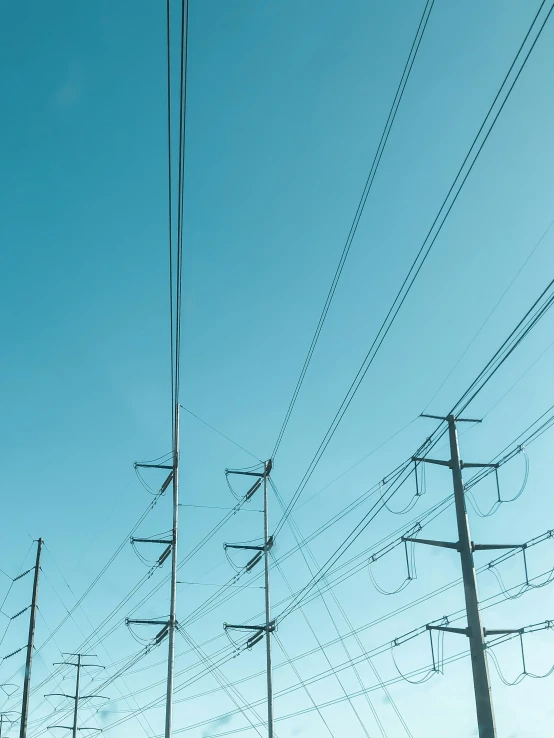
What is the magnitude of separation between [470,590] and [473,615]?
60cm

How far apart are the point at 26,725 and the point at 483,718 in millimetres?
33869

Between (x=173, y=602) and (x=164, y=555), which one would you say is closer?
(x=173, y=602)

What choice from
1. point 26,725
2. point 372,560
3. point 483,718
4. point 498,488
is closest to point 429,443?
point 498,488

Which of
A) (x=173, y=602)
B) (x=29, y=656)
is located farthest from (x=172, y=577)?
(x=29, y=656)

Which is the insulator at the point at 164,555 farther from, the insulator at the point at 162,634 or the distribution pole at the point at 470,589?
the distribution pole at the point at 470,589

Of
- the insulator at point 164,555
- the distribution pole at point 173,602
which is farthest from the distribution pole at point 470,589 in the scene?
the insulator at point 164,555

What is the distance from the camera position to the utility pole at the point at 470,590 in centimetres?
1859

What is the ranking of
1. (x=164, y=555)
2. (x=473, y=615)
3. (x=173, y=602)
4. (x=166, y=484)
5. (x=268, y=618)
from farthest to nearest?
(x=166, y=484) → (x=164, y=555) → (x=268, y=618) → (x=173, y=602) → (x=473, y=615)

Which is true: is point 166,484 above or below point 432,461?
above

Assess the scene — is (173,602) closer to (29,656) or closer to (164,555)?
(164,555)

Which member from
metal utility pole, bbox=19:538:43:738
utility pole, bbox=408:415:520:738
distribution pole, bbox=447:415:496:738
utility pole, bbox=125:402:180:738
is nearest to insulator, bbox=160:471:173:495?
utility pole, bbox=125:402:180:738

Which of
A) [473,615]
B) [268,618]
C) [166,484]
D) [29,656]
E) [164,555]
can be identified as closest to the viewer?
[473,615]

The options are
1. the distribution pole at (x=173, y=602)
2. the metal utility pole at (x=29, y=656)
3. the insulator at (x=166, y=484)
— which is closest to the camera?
the distribution pole at (x=173, y=602)

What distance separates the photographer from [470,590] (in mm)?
19953
